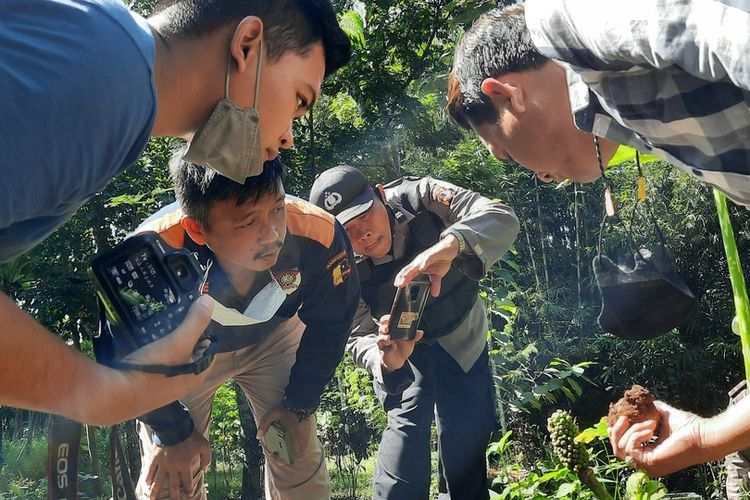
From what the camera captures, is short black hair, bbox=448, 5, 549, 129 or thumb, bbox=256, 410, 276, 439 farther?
thumb, bbox=256, 410, 276, 439

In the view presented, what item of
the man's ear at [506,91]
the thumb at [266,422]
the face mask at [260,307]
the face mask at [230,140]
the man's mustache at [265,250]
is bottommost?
the thumb at [266,422]

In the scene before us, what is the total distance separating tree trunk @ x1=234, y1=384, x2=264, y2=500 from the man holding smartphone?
3190 millimetres

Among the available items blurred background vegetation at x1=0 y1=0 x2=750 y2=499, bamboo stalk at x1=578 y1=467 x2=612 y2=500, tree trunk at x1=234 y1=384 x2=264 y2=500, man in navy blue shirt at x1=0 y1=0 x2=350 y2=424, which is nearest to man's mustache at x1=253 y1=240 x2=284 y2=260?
man in navy blue shirt at x1=0 y1=0 x2=350 y2=424

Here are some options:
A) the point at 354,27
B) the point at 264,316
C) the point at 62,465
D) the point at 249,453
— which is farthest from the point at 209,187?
the point at 354,27

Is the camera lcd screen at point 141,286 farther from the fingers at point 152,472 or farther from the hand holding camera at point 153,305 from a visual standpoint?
the fingers at point 152,472

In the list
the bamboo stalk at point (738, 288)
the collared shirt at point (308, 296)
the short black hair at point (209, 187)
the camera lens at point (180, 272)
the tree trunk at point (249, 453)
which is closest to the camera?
the camera lens at point (180, 272)

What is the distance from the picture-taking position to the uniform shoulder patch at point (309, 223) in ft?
8.82

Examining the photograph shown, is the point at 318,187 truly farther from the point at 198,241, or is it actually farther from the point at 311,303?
the point at 198,241

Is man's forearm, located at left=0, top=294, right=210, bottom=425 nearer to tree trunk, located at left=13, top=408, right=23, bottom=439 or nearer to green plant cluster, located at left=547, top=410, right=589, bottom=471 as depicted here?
green plant cluster, located at left=547, top=410, right=589, bottom=471

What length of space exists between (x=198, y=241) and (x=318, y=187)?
0.95 m

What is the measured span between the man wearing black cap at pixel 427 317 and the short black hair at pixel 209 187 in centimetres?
70

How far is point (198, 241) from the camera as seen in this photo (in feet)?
8.28

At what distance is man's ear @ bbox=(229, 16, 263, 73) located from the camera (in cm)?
129

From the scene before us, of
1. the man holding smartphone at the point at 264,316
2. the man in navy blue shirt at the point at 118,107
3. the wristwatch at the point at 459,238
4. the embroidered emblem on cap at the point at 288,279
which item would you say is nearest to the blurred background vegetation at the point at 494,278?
the wristwatch at the point at 459,238
